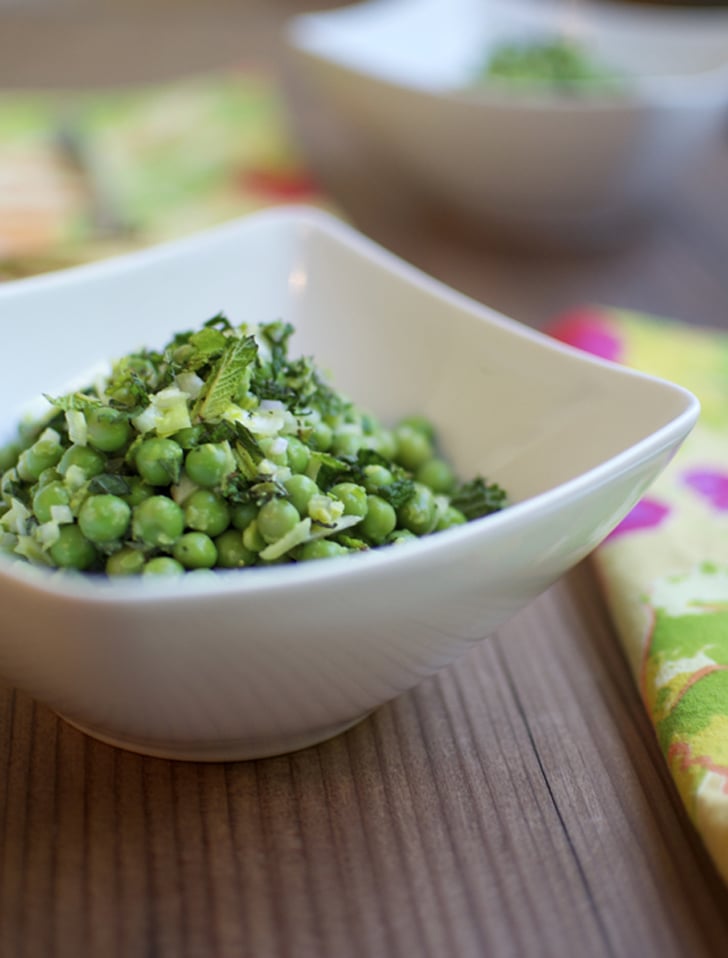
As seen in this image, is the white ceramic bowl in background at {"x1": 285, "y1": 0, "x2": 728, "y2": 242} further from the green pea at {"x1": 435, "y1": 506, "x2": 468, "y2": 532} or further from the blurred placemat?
the green pea at {"x1": 435, "y1": 506, "x2": 468, "y2": 532}

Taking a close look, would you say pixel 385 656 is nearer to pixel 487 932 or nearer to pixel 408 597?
pixel 408 597

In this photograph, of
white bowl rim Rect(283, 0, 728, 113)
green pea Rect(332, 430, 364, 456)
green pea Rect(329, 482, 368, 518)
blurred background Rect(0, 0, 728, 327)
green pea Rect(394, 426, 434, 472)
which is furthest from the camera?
blurred background Rect(0, 0, 728, 327)

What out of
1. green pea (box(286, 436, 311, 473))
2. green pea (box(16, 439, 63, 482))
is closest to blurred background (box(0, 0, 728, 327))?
green pea (box(16, 439, 63, 482))

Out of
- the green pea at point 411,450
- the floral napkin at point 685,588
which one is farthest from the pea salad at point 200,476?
the floral napkin at point 685,588

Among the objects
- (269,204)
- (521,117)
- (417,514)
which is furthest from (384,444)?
(269,204)

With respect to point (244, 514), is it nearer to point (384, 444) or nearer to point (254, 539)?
point (254, 539)

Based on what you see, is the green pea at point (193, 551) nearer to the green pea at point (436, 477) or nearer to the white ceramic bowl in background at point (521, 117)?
the green pea at point (436, 477)
